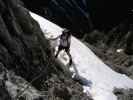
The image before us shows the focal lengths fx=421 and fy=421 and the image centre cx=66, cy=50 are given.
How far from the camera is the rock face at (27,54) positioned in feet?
44.4

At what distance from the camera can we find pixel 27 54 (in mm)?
15250

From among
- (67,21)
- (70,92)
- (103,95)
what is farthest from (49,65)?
(67,21)

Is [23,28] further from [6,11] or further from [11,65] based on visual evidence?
[11,65]

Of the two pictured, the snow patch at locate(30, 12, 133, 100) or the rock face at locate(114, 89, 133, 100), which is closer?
the snow patch at locate(30, 12, 133, 100)

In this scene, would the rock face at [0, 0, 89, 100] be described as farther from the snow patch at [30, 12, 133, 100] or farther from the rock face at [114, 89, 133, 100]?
the rock face at [114, 89, 133, 100]


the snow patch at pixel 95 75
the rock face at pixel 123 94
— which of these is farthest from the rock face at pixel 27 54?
the rock face at pixel 123 94

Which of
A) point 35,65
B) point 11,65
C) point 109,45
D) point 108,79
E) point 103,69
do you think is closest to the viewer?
point 11,65

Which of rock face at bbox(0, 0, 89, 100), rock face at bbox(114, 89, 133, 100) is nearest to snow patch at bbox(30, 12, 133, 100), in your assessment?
rock face at bbox(114, 89, 133, 100)

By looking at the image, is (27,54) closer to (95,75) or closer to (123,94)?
(123,94)

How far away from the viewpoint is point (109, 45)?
50.2m

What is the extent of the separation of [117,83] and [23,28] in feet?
22.2

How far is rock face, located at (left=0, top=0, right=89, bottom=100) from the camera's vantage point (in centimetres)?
1353

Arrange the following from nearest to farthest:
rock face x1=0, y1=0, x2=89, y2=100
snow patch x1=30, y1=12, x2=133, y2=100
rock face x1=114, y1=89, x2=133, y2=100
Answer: rock face x1=0, y1=0, x2=89, y2=100 < snow patch x1=30, y1=12, x2=133, y2=100 < rock face x1=114, y1=89, x2=133, y2=100

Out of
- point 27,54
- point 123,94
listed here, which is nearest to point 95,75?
point 123,94
